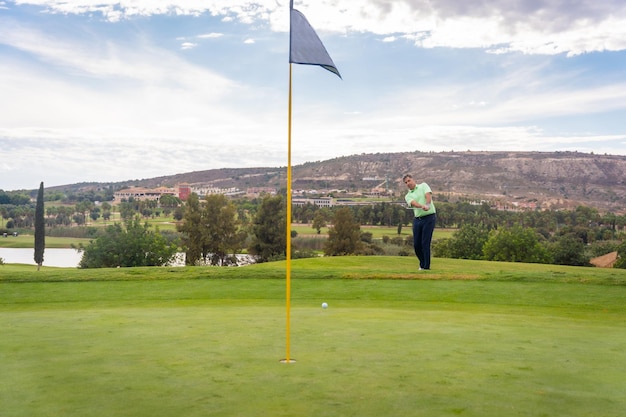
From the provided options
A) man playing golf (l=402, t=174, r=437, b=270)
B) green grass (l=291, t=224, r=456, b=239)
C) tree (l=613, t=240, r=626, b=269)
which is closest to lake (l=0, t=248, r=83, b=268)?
green grass (l=291, t=224, r=456, b=239)

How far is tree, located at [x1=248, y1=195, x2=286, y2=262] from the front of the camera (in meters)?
81.4

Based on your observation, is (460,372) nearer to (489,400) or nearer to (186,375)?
(489,400)

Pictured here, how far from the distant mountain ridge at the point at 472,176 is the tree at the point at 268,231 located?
47.5 m

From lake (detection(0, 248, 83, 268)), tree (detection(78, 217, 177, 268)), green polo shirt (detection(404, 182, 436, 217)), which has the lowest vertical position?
lake (detection(0, 248, 83, 268))

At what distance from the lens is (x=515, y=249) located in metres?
78.3

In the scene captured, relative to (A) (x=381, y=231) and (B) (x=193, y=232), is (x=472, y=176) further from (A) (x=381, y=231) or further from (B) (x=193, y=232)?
(B) (x=193, y=232)

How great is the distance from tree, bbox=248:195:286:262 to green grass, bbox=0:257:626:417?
65.6 meters

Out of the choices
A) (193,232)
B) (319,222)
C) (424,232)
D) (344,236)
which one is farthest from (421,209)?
(319,222)

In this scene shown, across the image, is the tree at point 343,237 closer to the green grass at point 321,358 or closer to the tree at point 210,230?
the tree at point 210,230

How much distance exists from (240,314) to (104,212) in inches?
5505

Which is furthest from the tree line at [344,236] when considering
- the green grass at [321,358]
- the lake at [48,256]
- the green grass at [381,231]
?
the green grass at [321,358]

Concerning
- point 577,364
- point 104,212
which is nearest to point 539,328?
point 577,364

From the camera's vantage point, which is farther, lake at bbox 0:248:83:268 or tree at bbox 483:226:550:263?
lake at bbox 0:248:83:268

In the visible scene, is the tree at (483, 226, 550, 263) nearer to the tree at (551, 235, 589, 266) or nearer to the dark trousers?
the tree at (551, 235, 589, 266)
